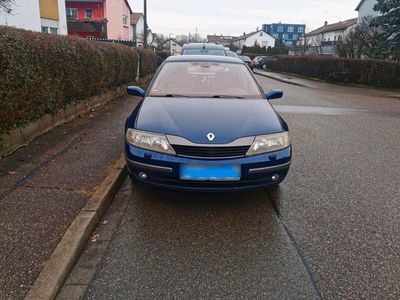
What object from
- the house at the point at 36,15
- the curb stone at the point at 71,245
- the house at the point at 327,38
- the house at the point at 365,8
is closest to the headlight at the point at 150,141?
the curb stone at the point at 71,245

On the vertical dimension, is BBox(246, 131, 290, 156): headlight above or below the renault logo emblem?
below

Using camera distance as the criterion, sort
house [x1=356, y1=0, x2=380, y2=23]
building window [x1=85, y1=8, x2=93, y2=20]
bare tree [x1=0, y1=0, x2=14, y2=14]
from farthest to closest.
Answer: building window [x1=85, y1=8, x2=93, y2=20] < house [x1=356, y1=0, x2=380, y2=23] < bare tree [x1=0, y1=0, x2=14, y2=14]

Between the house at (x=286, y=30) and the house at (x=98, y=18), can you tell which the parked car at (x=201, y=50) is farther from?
the house at (x=286, y=30)

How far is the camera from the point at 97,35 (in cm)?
3188

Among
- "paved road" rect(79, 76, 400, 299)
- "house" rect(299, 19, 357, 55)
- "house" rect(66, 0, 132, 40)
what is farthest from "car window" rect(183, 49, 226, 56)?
"house" rect(299, 19, 357, 55)

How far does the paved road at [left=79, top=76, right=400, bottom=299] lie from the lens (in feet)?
8.36

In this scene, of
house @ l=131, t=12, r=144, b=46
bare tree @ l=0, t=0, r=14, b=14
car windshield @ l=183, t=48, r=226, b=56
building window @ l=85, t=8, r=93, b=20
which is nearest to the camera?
bare tree @ l=0, t=0, r=14, b=14

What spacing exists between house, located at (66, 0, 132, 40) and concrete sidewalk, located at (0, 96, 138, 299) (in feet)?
90.2

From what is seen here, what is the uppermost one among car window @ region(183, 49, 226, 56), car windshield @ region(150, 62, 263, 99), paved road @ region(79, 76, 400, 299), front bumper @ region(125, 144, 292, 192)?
car window @ region(183, 49, 226, 56)

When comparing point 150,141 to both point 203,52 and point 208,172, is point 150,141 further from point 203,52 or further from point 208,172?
point 203,52

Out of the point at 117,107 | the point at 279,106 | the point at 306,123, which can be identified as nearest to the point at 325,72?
the point at 279,106

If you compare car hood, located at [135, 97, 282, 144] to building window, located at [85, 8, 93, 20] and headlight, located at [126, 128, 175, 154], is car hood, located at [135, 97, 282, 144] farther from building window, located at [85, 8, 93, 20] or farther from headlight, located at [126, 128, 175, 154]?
building window, located at [85, 8, 93, 20]

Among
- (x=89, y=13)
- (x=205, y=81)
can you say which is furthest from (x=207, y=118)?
(x=89, y=13)

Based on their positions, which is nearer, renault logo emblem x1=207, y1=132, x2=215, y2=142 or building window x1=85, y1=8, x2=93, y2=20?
renault logo emblem x1=207, y1=132, x2=215, y2=142
